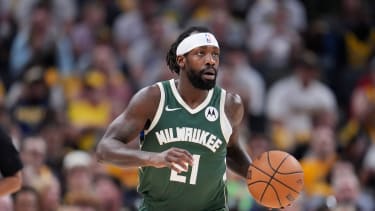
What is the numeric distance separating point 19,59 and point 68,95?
1080 millimetres

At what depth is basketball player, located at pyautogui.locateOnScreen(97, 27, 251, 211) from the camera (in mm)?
7762

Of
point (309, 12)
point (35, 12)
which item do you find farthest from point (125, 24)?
point (309, 12)

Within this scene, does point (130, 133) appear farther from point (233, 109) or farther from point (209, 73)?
point (233, 109)

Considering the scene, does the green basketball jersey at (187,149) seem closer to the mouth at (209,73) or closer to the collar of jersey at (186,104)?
the collar of jersey at (186,104)

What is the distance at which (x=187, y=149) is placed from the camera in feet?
25.4

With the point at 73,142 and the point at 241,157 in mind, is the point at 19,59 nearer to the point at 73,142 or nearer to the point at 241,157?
the point at 73,142

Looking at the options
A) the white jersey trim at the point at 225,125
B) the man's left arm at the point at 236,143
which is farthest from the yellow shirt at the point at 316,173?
the white jersey trim at the point at 225,125

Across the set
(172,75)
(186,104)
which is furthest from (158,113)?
(172,75)

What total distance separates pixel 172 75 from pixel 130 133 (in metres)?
6.21

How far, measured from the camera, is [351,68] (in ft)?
50.5

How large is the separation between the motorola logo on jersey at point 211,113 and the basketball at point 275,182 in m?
0.54

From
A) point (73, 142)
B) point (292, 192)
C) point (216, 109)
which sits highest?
point (216, 109)

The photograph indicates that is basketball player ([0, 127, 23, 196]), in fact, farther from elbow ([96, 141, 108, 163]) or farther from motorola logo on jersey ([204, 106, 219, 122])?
motorola logo on jersey ([204, 106, 219, 122])

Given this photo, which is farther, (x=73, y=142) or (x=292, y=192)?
(x=73, y=142)
